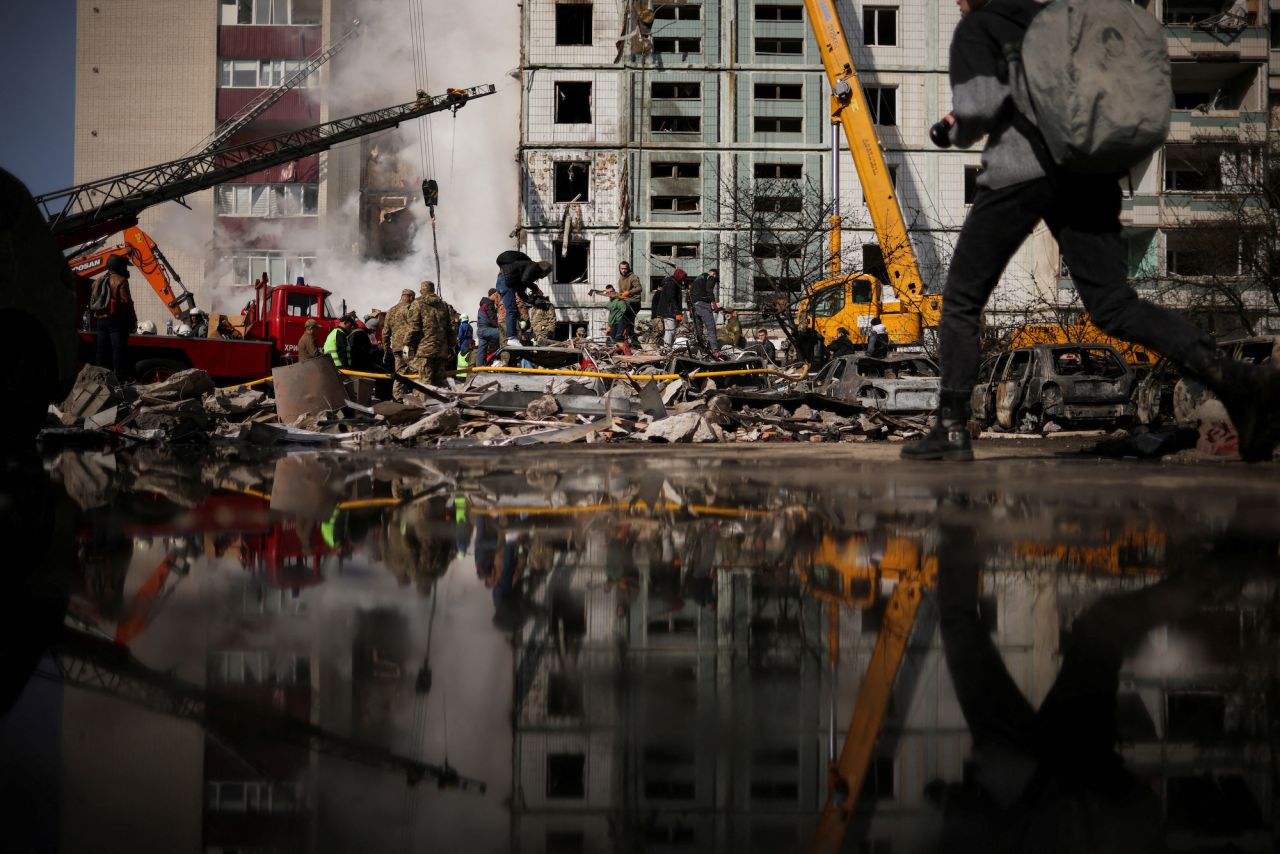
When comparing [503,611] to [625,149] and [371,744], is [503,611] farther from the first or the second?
[625,149]

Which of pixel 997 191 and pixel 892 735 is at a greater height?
pixel 997 191

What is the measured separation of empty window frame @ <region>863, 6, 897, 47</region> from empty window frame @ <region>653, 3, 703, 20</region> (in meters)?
6.83

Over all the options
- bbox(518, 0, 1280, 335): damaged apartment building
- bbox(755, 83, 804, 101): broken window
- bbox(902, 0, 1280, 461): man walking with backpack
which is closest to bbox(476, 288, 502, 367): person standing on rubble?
bbox(902, 0, 1280, 461): man walking with backpack

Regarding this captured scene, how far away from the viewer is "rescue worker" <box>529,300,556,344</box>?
2292cm

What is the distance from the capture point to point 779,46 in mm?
48094

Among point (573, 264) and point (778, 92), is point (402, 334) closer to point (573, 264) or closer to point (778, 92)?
point (573, 264)

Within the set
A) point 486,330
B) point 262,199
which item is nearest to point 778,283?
point 486,330

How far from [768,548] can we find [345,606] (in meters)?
1.12

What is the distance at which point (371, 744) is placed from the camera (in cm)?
144

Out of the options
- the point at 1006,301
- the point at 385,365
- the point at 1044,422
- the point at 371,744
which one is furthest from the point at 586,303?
the point at 371,744

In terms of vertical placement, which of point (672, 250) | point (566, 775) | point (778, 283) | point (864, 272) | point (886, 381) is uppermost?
point (672, 250)

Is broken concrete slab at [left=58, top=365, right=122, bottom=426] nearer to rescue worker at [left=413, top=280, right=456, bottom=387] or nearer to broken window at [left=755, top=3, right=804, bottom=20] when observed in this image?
rescue worker at [left=413, top=280, right=456, bottom=387]

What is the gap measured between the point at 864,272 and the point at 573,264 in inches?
716

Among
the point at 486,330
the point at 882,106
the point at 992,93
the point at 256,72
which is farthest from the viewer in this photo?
the point at 256,72
